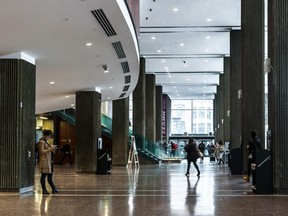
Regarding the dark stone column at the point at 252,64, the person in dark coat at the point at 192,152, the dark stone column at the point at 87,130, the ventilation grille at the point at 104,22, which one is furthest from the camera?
the dark stone column at the point at 87,130

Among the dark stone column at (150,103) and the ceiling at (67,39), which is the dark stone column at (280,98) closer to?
the ceiling at (67,39)

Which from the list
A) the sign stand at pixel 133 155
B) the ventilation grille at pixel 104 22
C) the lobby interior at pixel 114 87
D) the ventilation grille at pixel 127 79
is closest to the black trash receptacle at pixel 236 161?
the lobby interior at pixel 114 87

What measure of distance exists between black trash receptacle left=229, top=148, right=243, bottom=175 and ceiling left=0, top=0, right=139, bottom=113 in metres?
4.92

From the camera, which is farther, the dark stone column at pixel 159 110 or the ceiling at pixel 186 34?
the dark stone column at pixel 159 110

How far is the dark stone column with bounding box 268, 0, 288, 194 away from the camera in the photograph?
11539mm

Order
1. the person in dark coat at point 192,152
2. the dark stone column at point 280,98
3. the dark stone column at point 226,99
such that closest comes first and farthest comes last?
the dark stone column at point 280,98
the person in dark coat at point 192,152
the dark stone column at point 226,99

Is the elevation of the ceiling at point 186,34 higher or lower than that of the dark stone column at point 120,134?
higher

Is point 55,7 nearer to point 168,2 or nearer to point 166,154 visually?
point 168,2

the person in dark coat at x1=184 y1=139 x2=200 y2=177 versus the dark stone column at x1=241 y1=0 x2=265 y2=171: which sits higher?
the dark stone column at x1=241 y1=0 x2=265 y2=171

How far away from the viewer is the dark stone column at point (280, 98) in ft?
37.9

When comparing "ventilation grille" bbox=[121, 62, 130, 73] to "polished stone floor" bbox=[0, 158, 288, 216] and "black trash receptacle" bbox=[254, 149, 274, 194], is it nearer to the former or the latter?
"polished stone floor" bbox=[0, 158, 288, 216]

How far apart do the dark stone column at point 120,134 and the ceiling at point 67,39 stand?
32.9 feet

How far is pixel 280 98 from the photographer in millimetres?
11602

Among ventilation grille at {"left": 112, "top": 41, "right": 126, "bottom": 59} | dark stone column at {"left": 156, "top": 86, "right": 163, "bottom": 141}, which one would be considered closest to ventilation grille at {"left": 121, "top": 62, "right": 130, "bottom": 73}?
ventilation grille at {"left": 112, "top": 41, "right": 126, "bottom": 59}
